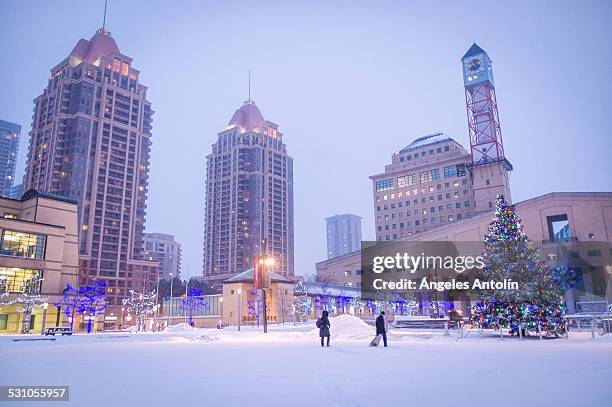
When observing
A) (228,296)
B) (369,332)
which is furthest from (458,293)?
(369,332)

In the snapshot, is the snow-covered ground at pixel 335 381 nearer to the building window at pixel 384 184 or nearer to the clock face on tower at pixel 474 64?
the clock face on tower at pixel 474 64

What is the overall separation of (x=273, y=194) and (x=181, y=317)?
9933cm

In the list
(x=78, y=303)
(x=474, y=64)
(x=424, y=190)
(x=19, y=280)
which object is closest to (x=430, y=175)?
(x=424, y=190)

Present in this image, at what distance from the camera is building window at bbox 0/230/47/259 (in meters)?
44.2

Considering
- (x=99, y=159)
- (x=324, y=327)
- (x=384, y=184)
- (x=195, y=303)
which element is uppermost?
(x=99, y=159)

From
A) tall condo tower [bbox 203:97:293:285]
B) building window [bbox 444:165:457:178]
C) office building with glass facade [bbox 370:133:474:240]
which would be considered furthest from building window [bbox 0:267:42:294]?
tall condo tower [bbox 203:97:293:285]

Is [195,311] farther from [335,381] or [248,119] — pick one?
[248,119]

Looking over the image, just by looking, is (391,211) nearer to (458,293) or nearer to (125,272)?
(458,293)

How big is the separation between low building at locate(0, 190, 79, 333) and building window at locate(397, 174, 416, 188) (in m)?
77.1

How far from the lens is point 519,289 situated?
22.2 metres

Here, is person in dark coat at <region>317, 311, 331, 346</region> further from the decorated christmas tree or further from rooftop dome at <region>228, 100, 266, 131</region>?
rooftop dome at <region>228, 100, 266, 131</region>

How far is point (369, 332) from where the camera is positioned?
2583 cm

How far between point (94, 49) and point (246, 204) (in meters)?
70.2

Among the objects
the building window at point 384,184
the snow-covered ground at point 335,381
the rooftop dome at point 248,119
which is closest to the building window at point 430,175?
the building window at point 384,184
